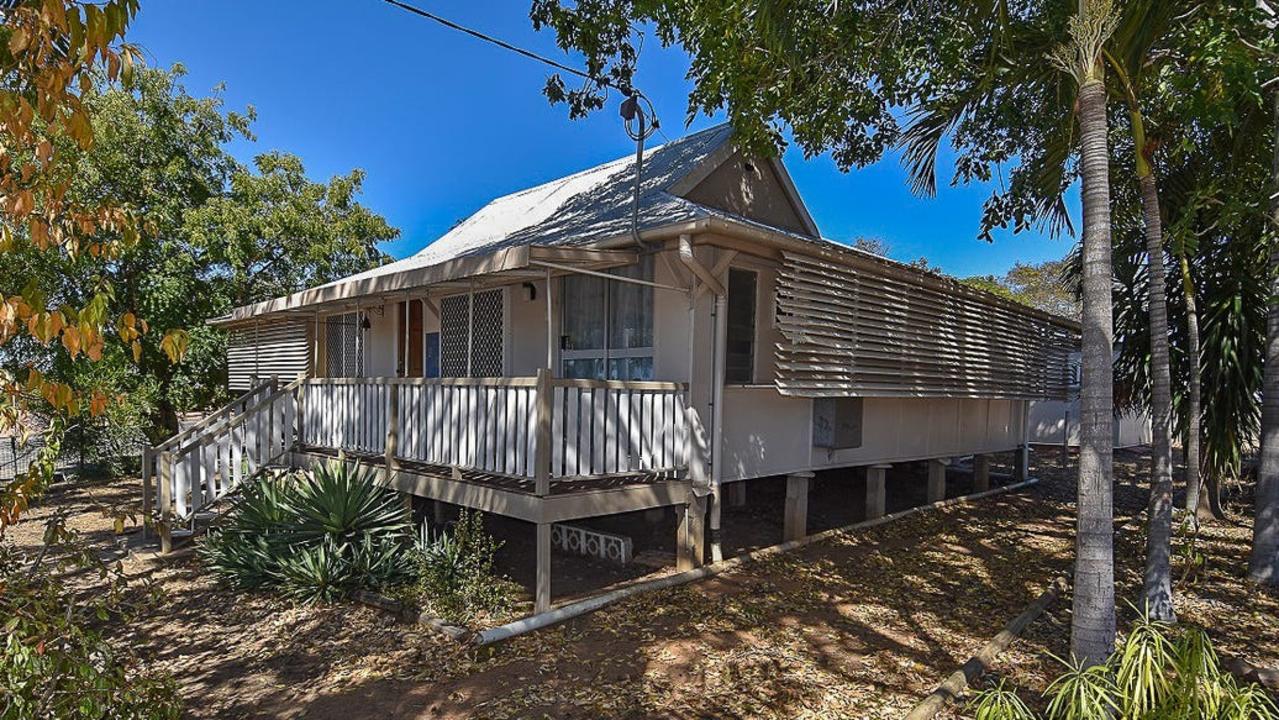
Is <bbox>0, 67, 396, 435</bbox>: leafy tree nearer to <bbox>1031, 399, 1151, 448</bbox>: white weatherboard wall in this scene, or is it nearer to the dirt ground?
the dirt ground

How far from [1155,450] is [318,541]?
7909mm

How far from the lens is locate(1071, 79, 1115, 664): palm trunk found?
363 cm

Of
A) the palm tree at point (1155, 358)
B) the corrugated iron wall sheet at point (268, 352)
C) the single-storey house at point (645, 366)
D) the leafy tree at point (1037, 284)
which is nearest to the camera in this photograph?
the palm tree at point (1155, 358)

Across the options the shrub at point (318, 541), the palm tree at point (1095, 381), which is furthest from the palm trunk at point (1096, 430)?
the shrub at point (318, 541)

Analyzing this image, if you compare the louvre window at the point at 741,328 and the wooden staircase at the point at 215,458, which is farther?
the wooden staircase at the point at 215,458

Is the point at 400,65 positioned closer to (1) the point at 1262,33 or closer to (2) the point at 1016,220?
(2) the point at 1016,220

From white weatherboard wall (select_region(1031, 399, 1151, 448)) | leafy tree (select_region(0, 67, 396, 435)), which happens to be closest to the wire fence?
leafy tree (select_region(0, 67, 396, 435))

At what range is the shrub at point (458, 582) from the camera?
19.2ft

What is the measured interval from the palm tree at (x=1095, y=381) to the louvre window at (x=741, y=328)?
3.69 m

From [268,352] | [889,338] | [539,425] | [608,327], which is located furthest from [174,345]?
[268,352]

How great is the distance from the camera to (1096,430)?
3.74m

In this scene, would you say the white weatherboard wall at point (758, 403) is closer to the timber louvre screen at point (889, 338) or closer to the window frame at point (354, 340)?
the timber louvre screen at point (889, 338)

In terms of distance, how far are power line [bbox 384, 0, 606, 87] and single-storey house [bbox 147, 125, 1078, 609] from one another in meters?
1.57

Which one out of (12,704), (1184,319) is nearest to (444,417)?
(12,704)
